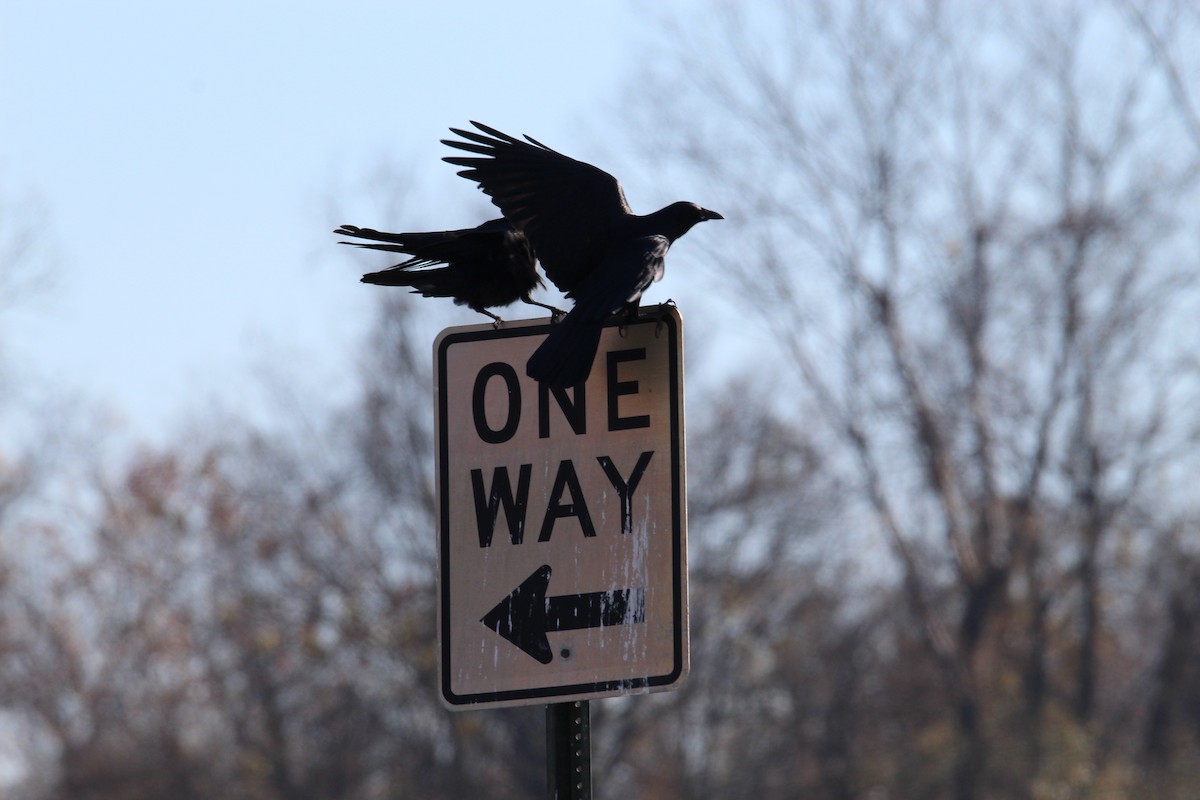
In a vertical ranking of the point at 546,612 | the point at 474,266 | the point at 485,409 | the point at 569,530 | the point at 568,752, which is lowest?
the point at 568,752

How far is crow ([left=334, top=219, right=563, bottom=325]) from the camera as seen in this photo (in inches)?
180

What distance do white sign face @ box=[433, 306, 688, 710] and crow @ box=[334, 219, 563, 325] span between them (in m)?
0.65

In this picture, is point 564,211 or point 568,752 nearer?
point 568,752

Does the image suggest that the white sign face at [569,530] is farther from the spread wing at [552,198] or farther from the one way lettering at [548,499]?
the spread wing at [552,198]

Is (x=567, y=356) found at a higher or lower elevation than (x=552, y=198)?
lower

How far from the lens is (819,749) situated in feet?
81.6

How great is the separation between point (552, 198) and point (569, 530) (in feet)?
2.89

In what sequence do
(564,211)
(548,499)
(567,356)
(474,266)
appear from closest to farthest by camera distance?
(567,356)
(548,499)
(564,211)
(474,266)

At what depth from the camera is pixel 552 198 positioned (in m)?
4.23

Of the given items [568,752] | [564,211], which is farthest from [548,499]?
[564,211]

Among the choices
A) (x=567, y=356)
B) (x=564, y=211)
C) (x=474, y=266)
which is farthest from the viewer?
(x=474, y=266)

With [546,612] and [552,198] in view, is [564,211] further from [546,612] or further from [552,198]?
[546,612]

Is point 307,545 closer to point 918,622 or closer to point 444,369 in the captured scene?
point 918,622

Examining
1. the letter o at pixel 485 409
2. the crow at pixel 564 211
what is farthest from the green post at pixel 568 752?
the crow at pixel 564 211
